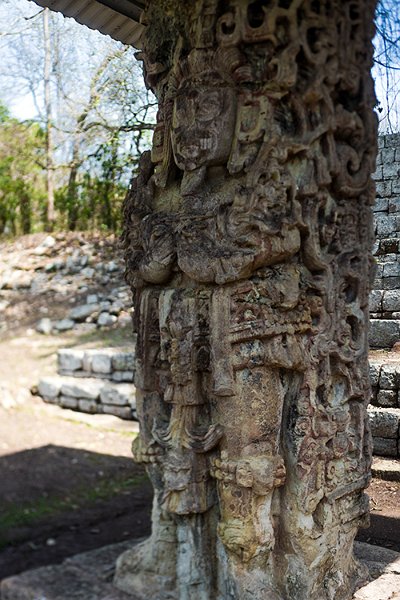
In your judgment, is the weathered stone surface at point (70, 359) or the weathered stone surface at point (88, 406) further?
the weathered stone surface at point (70, 359)

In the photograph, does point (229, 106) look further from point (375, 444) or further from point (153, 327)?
point (375, 444)

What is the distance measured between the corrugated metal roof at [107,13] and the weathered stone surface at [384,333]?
4709 millimetres

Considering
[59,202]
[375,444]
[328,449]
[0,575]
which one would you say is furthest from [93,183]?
[328,449]

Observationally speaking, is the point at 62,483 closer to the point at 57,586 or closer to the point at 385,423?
the point at 57,586

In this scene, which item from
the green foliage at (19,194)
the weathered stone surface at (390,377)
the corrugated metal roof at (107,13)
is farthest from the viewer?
the green foliage at (19,194)

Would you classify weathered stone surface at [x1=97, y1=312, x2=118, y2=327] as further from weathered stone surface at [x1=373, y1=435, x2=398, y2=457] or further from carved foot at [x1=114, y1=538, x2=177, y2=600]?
carved foot at [x1=114, y1=538, x2=177, y2=600]

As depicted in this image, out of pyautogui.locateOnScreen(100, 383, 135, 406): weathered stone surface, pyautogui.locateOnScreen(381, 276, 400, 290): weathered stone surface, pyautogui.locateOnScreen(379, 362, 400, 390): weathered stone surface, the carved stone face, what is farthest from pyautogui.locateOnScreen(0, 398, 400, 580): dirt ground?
pyautogui.locateOnScreen(381, 276, 400, 290): weathered stone surface

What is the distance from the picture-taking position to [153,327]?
346 centimetres

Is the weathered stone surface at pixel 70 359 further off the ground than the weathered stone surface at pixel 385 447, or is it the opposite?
the weathered stone surface at pixel 70 359

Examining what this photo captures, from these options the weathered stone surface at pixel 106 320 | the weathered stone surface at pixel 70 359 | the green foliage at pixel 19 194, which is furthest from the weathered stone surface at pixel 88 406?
the green foliage at pixel 19 194

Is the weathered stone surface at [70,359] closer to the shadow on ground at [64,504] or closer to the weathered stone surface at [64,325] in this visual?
the weathered stone surface at [64,325]

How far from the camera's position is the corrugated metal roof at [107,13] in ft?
14.5

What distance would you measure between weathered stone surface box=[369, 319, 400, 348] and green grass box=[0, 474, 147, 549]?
3352mm

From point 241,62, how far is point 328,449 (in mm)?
1907
